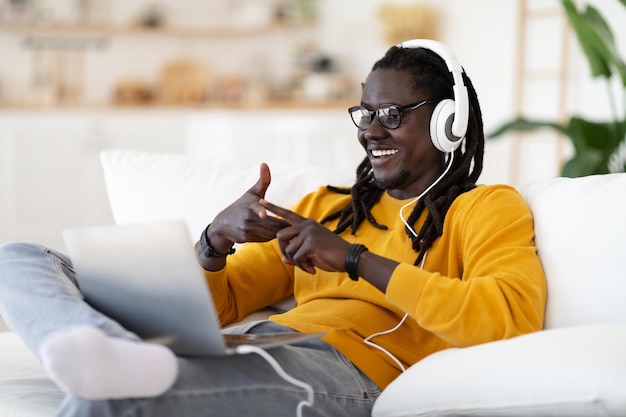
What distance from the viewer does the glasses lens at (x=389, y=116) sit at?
1.75 m

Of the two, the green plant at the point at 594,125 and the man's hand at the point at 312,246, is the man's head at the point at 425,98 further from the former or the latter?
the green plant at the point at 594,125

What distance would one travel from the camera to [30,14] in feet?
19.8

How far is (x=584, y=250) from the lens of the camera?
155 cm

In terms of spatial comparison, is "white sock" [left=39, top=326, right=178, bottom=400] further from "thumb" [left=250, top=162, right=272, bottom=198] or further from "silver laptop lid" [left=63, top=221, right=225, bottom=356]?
"thumb" [left=250, top=162, right=272, bottom=198]

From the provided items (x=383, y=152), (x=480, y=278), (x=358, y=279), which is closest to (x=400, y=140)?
(x=383, y=152)

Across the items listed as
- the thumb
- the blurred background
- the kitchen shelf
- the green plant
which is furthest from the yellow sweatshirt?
the kitchen shelf

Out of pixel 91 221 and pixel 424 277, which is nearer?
pixel 424 277

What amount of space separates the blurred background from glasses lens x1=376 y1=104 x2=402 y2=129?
2.84 m

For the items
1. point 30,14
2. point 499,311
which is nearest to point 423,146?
point 499,311

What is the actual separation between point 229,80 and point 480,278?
5.01m

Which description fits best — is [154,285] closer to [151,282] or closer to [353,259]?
[151,282]

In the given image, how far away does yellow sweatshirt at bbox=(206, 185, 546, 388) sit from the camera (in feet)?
4.65

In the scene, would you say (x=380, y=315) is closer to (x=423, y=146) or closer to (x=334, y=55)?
(x=423, y=146)

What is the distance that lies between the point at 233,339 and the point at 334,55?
16.1 ft
